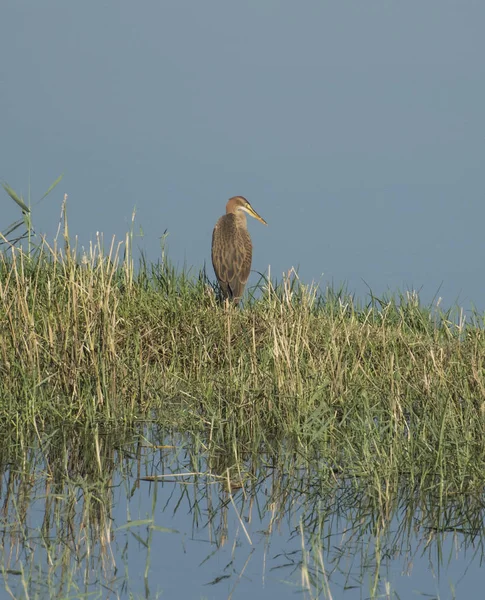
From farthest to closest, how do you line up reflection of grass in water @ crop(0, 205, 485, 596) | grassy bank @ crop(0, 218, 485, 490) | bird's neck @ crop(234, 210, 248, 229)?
bird's neck @ crop(234, 210, 248, 229)
grassy bank @ crop(0, 218, 485, 490)
reflection of grass in water @ crop(0, 205, 485, 596)

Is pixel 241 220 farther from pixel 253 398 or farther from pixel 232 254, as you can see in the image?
pixel 253 398

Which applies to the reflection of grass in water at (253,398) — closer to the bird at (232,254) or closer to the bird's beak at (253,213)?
the bird at (232,254)

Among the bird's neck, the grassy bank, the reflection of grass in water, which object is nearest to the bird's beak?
the bird's neck

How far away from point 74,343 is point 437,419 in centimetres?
260

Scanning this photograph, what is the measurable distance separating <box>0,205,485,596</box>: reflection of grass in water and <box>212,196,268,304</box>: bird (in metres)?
2.67

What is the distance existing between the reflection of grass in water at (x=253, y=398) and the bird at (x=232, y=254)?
8.77 feet

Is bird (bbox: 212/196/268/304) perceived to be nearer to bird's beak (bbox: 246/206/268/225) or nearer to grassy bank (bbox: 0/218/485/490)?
bird's beak (bbox: 246/206/268/225)

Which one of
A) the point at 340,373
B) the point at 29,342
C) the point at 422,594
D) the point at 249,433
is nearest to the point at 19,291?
the point at 29,342

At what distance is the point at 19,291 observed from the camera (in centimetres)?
665

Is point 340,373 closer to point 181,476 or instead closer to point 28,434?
point 181,476

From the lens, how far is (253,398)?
627 cm

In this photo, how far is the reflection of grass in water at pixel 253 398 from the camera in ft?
16.7

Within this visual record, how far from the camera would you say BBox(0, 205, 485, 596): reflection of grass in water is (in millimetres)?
5094

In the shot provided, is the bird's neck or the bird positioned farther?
the bird's neck
